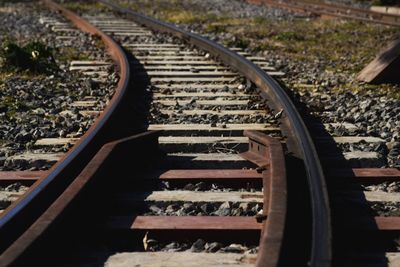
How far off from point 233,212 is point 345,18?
38.7ft

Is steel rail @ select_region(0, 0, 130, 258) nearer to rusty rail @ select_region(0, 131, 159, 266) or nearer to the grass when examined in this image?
rusty rail @ select_region(0, 131, 159, 266)

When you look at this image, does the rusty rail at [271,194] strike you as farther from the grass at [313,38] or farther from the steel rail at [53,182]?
the grass at [313,38]

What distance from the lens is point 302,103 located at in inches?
237

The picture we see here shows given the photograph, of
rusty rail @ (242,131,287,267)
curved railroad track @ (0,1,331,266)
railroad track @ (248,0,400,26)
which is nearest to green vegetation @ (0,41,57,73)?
curved railroad track @ (0,1,331,266)

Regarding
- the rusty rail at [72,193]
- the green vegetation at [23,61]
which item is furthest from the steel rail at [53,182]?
the green vegetation at [23,61]

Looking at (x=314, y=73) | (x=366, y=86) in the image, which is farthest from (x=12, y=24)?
(x=366, y=86)

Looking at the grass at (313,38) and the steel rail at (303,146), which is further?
the grass at (313,38)

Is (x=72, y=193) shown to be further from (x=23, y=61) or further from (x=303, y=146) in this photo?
(x=23, y=61)

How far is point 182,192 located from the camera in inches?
140

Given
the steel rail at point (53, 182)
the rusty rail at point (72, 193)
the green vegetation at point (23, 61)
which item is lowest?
the green vegetation at point (23, 61)

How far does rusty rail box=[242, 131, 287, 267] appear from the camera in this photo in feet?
7.77

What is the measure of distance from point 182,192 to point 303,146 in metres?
0.87

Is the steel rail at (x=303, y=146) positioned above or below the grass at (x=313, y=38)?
above

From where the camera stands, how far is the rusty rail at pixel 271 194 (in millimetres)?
→ 2367
